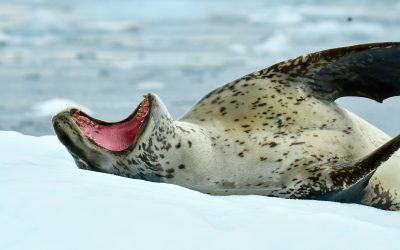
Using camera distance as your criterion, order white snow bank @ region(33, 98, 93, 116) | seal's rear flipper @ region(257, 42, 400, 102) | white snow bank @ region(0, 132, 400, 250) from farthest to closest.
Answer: white snow bank @ region(33, 98, 93, 116), seal's rear flipper @ region(257, 42, 400, 102), white snow bank @ region(0, 132, 400, 250)

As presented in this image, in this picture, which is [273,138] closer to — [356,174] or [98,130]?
[356,174]

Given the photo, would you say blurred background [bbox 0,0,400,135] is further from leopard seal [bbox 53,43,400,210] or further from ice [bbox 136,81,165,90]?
leopard seal [bbox 53,43,400,210]

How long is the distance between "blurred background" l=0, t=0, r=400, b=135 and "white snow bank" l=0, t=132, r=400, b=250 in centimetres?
505

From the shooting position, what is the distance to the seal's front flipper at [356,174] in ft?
10.9

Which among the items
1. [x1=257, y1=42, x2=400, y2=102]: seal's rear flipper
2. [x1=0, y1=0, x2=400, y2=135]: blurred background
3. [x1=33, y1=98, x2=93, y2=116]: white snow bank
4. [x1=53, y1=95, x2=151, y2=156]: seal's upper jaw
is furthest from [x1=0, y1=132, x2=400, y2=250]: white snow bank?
[x1=33, y1=98, x2=93, y2=116]: white snow bank

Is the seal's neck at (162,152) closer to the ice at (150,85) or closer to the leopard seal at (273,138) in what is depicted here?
the leopard seal at (273,138)

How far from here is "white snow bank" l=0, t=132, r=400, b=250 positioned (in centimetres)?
218

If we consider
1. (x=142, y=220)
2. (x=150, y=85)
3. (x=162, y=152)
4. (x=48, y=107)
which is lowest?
(x=142, y=220)

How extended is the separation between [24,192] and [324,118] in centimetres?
163

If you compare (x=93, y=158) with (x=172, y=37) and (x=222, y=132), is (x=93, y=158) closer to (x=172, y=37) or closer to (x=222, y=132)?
(x=222, y=132)

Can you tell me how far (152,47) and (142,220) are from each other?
1285 centimetres

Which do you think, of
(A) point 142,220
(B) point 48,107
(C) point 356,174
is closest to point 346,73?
(C) point 356,174

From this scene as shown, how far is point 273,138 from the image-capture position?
361cm

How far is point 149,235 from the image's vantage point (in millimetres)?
2236
